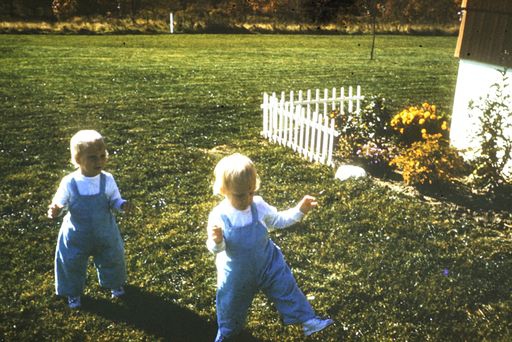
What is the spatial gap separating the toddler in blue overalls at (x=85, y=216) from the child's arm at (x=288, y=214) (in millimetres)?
1128

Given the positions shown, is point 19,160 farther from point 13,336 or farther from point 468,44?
point 468,44

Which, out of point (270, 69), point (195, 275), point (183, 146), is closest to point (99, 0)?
point (270, 69)

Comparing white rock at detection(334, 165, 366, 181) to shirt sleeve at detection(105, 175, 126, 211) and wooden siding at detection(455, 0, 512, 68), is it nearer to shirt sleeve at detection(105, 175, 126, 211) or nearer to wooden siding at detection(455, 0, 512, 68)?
wooden siding at detection(455, 0, 512, 68)

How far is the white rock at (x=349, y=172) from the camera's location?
7.01m

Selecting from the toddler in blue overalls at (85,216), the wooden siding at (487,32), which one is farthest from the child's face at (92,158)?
the wooden siding at (487,32)

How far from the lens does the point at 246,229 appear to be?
3332 mm

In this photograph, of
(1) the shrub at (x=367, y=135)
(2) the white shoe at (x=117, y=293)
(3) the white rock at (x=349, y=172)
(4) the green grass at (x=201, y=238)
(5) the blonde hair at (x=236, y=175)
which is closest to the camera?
A: (5) the blonde hair at (x=236, y=175)

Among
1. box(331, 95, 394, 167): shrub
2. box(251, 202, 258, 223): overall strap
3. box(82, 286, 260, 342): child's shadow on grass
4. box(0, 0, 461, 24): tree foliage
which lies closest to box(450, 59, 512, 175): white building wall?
box(331, 95, 394, 167): shrub

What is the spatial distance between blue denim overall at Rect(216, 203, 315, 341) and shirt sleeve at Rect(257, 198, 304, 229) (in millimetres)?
71

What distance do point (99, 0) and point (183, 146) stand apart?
104ft

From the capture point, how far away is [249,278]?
11.2 feet

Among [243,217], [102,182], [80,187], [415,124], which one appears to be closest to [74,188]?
[80,187]

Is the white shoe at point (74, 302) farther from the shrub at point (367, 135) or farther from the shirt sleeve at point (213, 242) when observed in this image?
the shrub at point (367, 135)

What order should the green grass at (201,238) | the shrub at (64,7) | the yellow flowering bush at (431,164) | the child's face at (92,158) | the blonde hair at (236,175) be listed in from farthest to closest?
the shrub at (64,7), the yellow flowering bush at (431,164), the green grass at (201,238), the child's face at (92,158), the blonde hair at (236,175)
